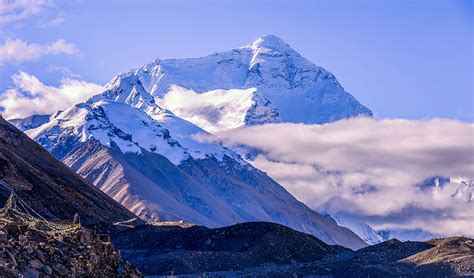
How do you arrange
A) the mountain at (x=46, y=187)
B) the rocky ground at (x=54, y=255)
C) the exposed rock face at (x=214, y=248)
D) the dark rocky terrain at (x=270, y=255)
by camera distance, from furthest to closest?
the mountain at (x=46, y=187) < the exposed rock face at (x=214, y=248) < the dark rocky terrain at (x=270, y=255) < the rocky ground at (x=54, y=255)

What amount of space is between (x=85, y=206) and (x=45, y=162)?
29.5 metres

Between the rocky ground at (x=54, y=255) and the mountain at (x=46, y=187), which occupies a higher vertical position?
the mountain at (x=46, y=187)

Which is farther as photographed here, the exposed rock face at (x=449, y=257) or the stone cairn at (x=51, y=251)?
the exposed rock face at (x=449, y=257)

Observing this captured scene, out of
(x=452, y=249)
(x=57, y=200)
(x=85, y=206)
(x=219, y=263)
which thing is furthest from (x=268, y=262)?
(x=85, y=206)

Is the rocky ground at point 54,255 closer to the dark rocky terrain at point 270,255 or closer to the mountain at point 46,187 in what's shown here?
the dark rocky terrain at point 270,255

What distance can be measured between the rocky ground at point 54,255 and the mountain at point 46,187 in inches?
3323

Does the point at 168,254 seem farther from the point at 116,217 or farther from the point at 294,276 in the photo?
the point at 116,217

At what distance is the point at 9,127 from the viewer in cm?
19388

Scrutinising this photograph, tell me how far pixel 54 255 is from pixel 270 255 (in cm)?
8017

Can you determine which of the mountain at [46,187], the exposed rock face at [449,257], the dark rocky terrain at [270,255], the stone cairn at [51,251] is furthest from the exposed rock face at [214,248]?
the stone cairn at [51,251]

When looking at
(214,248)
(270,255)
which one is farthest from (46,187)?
(270,255)

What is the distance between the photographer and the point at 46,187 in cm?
15112

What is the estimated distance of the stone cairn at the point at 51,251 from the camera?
106ft

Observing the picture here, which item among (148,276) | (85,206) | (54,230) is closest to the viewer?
(54,230)
